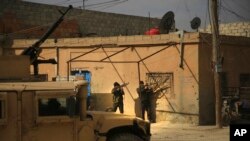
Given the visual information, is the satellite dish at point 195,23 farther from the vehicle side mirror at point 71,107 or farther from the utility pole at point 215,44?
the vehicle side mirror at point 71,107

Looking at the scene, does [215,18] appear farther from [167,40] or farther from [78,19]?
[78,19]

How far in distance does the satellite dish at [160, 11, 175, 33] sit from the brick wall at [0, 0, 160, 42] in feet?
15.5

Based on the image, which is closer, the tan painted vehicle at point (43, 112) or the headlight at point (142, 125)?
the tan painted vehicle at point (43, 112)

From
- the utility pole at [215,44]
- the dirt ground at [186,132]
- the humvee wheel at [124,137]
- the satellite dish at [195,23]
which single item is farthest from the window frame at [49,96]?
the satellite dish at [195,23]

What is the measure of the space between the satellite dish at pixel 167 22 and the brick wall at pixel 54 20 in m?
4.71

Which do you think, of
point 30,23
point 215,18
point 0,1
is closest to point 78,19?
point 30,23

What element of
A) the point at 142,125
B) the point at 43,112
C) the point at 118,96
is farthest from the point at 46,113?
the point at 118,96

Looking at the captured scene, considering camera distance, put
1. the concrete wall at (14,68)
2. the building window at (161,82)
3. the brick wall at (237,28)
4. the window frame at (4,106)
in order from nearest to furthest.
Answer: the window frame at (4,106) < the concrete wall at (14,68) < the building window at (161,82) < the brick wall at (237,28)

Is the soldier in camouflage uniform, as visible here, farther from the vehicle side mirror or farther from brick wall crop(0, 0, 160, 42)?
the vehicle side mirror

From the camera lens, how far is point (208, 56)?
62.5 ft

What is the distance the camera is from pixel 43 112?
930 cm

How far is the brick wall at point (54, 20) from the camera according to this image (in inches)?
1009

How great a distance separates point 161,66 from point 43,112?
425 inches

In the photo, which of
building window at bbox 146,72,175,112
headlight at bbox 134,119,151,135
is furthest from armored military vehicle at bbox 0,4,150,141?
building window at bbox 146,72,175,112
